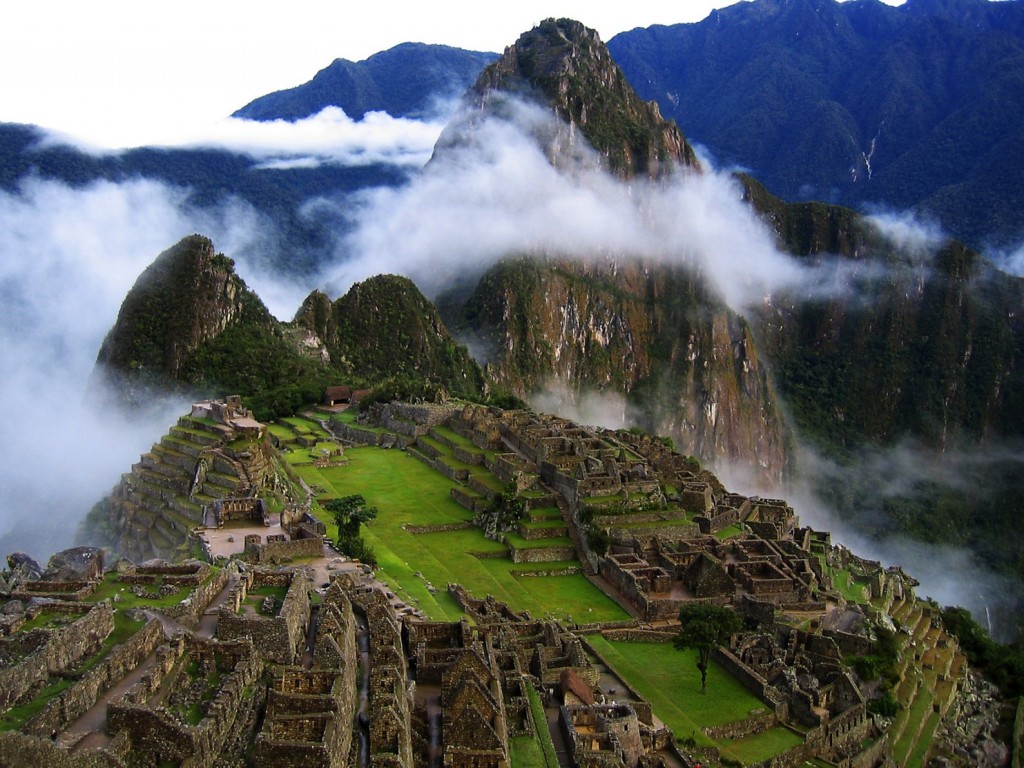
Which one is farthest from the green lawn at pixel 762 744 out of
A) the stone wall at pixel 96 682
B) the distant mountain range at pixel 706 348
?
the distant mountain range at pixel 706 348

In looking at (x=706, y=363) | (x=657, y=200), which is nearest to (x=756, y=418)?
(x=706, y=363)

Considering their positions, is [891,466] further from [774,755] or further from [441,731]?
[441,731]

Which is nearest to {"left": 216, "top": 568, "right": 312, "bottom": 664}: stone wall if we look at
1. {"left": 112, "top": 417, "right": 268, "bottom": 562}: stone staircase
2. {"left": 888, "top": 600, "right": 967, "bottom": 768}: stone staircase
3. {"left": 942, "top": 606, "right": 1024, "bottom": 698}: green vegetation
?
{"left": 112, "top": 417, "right": 268, "bottom": 562}: stone staircase

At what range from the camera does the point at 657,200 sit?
19512 centimetres

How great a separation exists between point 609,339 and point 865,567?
120052mm

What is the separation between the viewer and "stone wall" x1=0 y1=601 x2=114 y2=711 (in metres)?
13.5

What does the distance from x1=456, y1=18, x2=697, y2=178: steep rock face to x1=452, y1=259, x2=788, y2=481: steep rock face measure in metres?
23.4

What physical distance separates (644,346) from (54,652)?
164532mm

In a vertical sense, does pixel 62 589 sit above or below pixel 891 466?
above

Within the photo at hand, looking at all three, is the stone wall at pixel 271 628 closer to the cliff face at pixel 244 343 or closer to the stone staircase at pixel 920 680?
the stone staircase at pixel 920 680

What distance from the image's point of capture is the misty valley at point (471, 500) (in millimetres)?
17578

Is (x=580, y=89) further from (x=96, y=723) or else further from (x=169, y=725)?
(x=169, y=725)

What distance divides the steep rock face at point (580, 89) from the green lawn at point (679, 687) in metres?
156

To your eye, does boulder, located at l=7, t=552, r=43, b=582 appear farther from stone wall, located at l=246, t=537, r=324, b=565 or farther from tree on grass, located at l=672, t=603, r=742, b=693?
tree on grass, located at l=672, t=603, r=742, b=693
